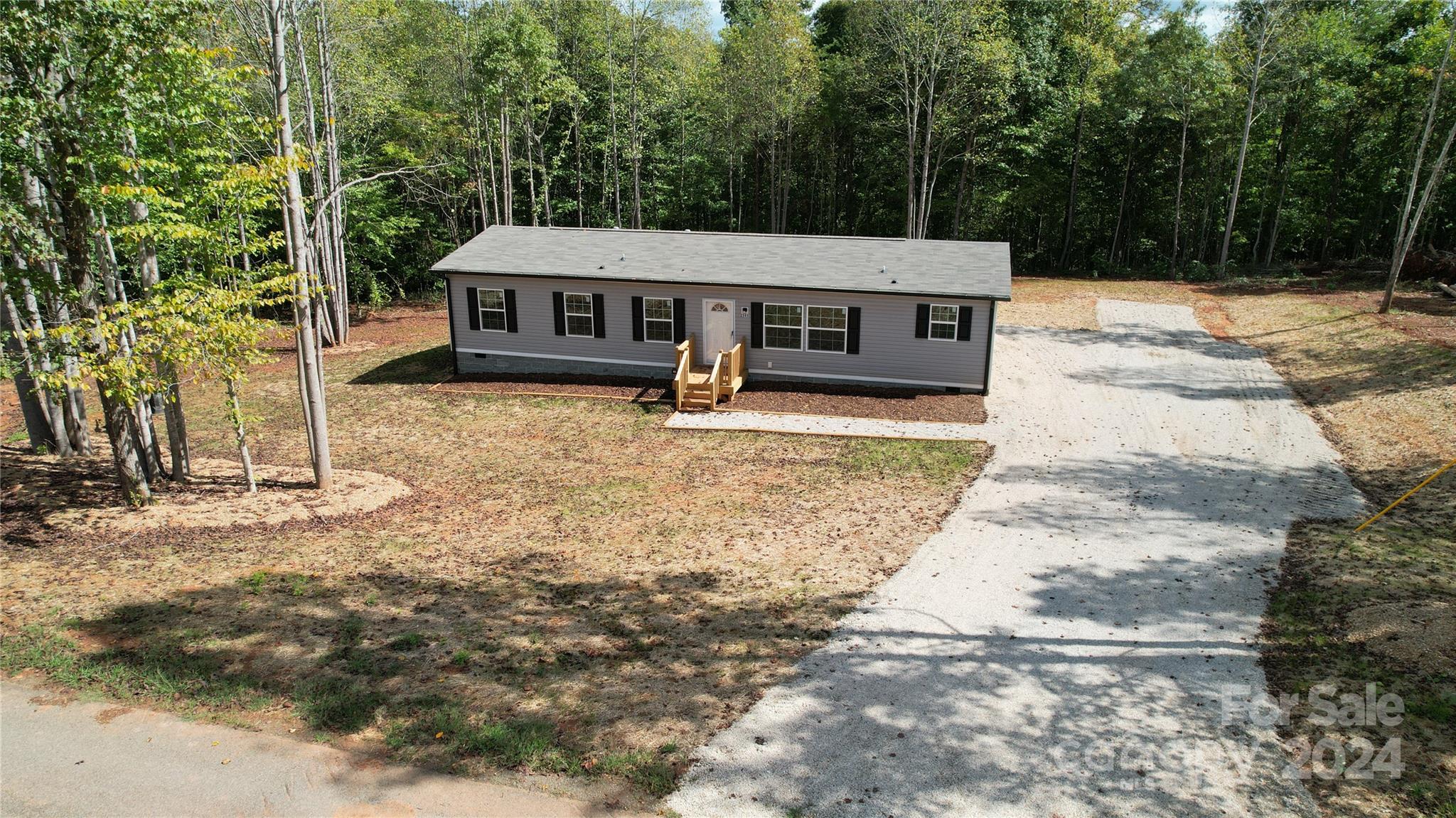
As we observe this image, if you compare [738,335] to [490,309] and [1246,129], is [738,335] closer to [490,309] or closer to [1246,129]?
[490,309]

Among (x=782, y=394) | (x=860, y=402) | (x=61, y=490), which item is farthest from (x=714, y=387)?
(x=61, y=490)

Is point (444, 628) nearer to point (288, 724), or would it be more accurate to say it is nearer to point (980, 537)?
point (288, 724)

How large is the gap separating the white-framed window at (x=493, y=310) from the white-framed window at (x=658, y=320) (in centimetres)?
379

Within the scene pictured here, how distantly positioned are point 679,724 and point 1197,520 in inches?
355

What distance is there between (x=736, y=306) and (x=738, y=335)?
2.27 feet

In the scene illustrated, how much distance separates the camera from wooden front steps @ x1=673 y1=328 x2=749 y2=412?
17922 mm

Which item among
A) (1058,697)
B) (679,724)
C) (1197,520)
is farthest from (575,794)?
(1197,520)

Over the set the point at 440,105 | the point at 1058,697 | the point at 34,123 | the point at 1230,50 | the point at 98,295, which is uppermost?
the point at 1230,50

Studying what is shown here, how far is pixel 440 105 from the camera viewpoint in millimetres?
32344

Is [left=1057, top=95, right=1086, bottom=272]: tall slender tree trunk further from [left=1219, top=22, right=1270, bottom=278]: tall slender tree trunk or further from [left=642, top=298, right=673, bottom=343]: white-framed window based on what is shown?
[left=642, top=298, right=673, bottom=343]: white-framed window

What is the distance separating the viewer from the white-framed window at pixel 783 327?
1900 centimetres

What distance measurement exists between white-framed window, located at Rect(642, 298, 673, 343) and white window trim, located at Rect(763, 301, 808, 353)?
7.65 ft

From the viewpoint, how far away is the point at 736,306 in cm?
1925

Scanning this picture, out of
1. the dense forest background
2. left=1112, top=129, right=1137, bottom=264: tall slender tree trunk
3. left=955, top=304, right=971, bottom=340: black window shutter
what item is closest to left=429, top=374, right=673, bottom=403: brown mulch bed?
left=955, top=304, right=971, bottom=340: black window shutter
